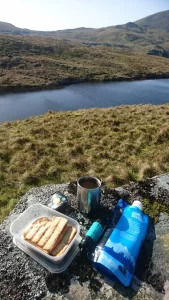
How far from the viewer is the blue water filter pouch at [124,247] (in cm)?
477

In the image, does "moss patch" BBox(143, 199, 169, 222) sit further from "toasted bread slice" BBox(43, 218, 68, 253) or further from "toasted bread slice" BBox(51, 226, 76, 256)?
"toasted bread slice" BBox(43, 218, 68, 253)

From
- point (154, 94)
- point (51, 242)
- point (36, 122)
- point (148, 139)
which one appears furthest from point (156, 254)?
point (154, 94)

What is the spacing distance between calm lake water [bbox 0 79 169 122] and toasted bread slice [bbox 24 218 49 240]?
1855 centimetres

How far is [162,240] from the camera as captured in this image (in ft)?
19.1

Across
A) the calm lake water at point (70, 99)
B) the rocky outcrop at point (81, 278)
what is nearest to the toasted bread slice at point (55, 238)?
the rocky outcrop at point (81, 278)

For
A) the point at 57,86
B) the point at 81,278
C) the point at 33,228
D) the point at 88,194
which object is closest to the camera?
the point at 81,278

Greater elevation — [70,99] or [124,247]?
[124,247]

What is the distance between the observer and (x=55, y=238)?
16.4 feet

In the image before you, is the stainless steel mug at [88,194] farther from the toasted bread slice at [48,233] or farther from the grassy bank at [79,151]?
the grassy bank at [79,151]

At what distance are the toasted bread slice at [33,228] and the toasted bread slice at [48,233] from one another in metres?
0.23

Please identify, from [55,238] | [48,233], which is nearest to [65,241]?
[55,238]

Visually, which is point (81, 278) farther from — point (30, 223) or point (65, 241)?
point (30, 223)

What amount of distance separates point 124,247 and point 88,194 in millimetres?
1567

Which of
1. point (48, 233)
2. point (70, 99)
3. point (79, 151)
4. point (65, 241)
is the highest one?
point (48, 233)
